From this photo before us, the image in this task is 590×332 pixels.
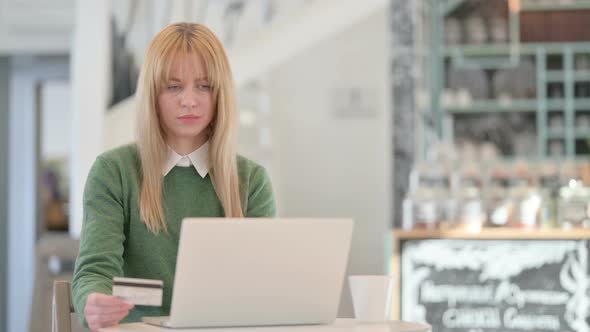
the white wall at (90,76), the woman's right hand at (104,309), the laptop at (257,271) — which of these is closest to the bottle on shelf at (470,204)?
the white wall at (90,76)

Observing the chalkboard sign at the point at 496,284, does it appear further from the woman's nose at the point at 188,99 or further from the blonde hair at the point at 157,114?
the woman's nose at the point at 188,99

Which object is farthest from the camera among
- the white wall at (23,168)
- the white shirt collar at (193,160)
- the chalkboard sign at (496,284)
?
the white wall at (23,168)

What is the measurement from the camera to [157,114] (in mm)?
1860

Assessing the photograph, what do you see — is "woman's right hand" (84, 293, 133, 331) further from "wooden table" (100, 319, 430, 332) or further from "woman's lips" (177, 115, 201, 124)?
"woman's lips" (177, 115, 201, 124)

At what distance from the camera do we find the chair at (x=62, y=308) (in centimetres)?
180

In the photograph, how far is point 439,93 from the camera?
8.82 meters

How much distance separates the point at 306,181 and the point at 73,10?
1869 millimetres

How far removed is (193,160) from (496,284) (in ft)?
10.6

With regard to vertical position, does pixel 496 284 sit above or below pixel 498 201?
below

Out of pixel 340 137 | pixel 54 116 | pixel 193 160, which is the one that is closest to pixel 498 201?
pixel 340 137

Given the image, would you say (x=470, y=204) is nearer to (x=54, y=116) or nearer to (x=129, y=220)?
(x=129, y=220)

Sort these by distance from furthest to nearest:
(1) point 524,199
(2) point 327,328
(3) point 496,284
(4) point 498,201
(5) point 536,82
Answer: (5) point 536,82, (4) point 498,201, (1) point 524,199, (3) point 496,284, (2) point 327,328

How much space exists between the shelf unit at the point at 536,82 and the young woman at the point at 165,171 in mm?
6921

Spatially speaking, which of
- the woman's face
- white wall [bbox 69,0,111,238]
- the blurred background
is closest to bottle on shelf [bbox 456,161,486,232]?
the blurred background
